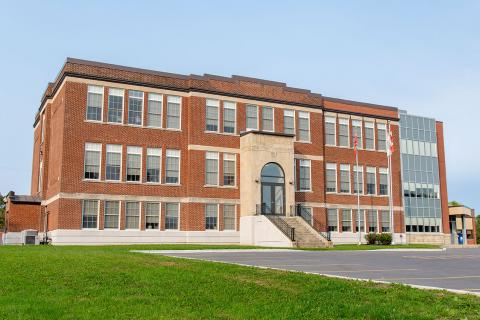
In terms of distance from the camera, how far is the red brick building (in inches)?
1438

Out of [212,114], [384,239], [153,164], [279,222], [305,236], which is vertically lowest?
[384,239]

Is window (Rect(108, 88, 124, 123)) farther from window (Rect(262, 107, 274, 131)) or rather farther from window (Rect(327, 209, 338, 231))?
window (Rect(327, 209, 338, 231))

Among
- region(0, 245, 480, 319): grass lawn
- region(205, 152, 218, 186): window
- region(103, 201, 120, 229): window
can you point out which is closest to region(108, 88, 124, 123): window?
region(103, 201, 120, 229): window

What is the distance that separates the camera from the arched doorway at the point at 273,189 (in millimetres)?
40938

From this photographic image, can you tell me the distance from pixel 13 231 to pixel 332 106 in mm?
29569

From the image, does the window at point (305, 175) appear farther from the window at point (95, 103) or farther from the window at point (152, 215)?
the window at point (95, 103)

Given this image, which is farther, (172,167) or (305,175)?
(305,175)

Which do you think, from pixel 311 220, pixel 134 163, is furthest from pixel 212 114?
pixel 311 220

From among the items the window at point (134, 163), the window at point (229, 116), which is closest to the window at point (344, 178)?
the window at point (229, 116)

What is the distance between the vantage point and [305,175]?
147 ft

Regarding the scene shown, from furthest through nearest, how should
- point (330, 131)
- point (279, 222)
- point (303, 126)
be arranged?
1. point (330, 131)
2. point (303, 126)
3. point (279, 222)

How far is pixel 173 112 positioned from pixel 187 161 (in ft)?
12.8

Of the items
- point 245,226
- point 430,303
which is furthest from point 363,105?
point 430,303

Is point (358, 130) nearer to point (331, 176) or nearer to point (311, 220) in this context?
point (331, 176)
